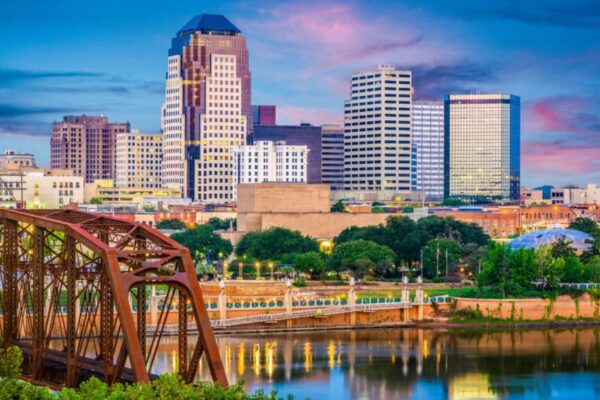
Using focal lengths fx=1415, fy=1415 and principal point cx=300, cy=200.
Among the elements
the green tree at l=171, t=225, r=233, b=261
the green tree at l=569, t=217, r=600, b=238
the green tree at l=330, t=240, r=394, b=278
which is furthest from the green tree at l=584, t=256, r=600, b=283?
the green tree at l=171, t=225, r=233, b=261

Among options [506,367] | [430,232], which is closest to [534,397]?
[506,367]

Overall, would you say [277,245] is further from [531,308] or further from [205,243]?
[531,308]

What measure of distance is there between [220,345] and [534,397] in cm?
2293

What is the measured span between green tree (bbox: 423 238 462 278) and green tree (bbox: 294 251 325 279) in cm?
971

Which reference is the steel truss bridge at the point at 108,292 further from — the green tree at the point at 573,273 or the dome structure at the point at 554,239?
the dome structure at the point at 554,239

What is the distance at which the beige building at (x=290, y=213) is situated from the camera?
155m

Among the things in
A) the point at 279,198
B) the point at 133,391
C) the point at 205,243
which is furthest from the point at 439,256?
the point at 133,391

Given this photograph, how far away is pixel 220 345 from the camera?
286 feet

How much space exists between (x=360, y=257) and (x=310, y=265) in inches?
178

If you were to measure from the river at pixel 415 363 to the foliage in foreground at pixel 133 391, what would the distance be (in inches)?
933

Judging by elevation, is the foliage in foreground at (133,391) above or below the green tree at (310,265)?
below

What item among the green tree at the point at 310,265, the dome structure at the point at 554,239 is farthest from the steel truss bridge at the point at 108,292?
the dome structure at the point at 554,239

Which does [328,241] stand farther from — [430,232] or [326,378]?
[326,378]

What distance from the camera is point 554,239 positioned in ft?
434
